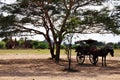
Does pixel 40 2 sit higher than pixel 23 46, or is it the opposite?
pixel 40 2

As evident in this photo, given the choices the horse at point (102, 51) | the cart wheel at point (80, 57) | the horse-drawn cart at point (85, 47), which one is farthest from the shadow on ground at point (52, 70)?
the cart wheel at point (80, 57)

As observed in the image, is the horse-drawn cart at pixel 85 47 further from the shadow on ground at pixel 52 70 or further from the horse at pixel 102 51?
the shadow on ground at pixel 52 70

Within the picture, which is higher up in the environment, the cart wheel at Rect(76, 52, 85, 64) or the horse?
the horse

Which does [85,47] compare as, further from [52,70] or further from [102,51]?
[52,70]

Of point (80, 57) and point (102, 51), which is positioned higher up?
point (102, 51)

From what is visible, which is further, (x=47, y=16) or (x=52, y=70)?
(x=47, y=16)

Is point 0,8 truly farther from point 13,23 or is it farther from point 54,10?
point 54,10

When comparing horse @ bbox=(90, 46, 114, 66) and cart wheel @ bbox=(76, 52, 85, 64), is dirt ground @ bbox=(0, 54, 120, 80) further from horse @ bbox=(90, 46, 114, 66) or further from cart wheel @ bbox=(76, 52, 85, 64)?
cart wheel @ bbox=(76, 52, 85, 64)

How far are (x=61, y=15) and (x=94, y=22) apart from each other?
2.57 m

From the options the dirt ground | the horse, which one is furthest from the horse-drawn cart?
the dirt ground

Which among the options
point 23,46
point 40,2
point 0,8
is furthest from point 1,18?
point 23,46

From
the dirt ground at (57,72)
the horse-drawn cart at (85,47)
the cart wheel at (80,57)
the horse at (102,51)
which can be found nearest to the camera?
the dirt ground at (57,72)

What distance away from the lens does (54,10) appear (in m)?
26.5

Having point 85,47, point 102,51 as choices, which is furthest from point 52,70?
point 85,47
